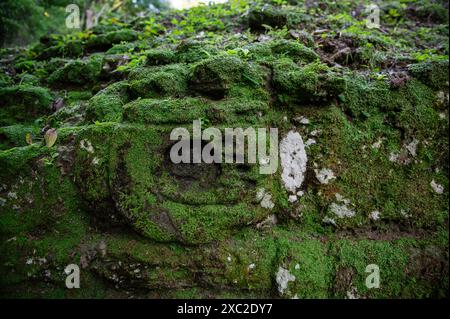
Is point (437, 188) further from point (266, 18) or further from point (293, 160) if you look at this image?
point (266, 18)

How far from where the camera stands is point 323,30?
6199 millimetres

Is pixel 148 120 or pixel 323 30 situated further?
pixel 323 30

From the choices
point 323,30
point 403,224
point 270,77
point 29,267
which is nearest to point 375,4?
point 323,30

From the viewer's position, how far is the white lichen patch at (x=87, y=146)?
154 inches

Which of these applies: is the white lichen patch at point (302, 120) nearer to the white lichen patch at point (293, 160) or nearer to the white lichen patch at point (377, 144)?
the white lichen patch at point (293, 160)

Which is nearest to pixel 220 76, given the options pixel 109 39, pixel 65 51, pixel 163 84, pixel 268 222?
pixel 163 84

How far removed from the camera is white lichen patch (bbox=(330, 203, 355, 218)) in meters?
4.10

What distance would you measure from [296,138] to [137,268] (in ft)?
8.30

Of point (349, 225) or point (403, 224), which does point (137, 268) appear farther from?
point (403, 224)

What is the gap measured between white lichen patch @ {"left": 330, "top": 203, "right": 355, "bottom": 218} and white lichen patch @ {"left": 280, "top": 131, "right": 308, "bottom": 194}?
20.3 inches

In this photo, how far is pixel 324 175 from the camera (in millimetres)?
4137

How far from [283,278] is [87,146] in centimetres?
286

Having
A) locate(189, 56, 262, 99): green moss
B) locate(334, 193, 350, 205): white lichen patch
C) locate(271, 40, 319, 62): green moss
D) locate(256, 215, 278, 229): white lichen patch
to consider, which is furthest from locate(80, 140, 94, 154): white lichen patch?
locate(334, 193, 350, 205): white lichen patch

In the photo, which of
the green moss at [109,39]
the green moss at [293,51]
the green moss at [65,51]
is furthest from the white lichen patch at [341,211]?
the green moss at [65,51]
